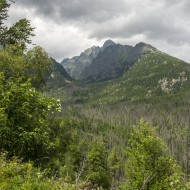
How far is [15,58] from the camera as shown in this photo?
66.2 feet

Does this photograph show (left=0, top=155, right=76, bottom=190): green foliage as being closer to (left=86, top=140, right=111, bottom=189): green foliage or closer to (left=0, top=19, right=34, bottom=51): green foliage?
(left=0, top=19, right=34, bottom=51): green foliage

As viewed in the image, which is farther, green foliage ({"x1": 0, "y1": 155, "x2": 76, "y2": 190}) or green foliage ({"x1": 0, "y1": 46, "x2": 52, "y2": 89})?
green foliage ({"x1": 0, "y1": 46, "x2": 52, "y2": 89})

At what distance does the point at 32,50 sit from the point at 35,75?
1.95 m

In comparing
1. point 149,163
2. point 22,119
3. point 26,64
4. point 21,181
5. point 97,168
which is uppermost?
point 26,64

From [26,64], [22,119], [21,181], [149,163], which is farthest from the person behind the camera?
[149,163]

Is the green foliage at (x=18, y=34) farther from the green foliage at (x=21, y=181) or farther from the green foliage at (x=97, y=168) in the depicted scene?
the green foliage at (x=97, y=168)

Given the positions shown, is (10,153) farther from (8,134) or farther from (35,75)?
(35,75)

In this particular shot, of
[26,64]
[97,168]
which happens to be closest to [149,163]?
[26,64]

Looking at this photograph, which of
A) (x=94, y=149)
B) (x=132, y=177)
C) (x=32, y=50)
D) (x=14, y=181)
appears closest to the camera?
(x=14, y=181)

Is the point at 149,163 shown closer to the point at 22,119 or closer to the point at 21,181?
the point at 22,119

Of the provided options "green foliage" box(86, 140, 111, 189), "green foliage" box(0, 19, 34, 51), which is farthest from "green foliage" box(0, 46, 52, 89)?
"green foliage" box(86, 140, 111, 189)

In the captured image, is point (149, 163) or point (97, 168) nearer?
point (149, 163)

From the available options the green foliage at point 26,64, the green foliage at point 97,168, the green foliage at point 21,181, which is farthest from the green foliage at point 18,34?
the green foliage at point 97,168

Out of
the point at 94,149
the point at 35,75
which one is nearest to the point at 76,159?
the point at 94,149
